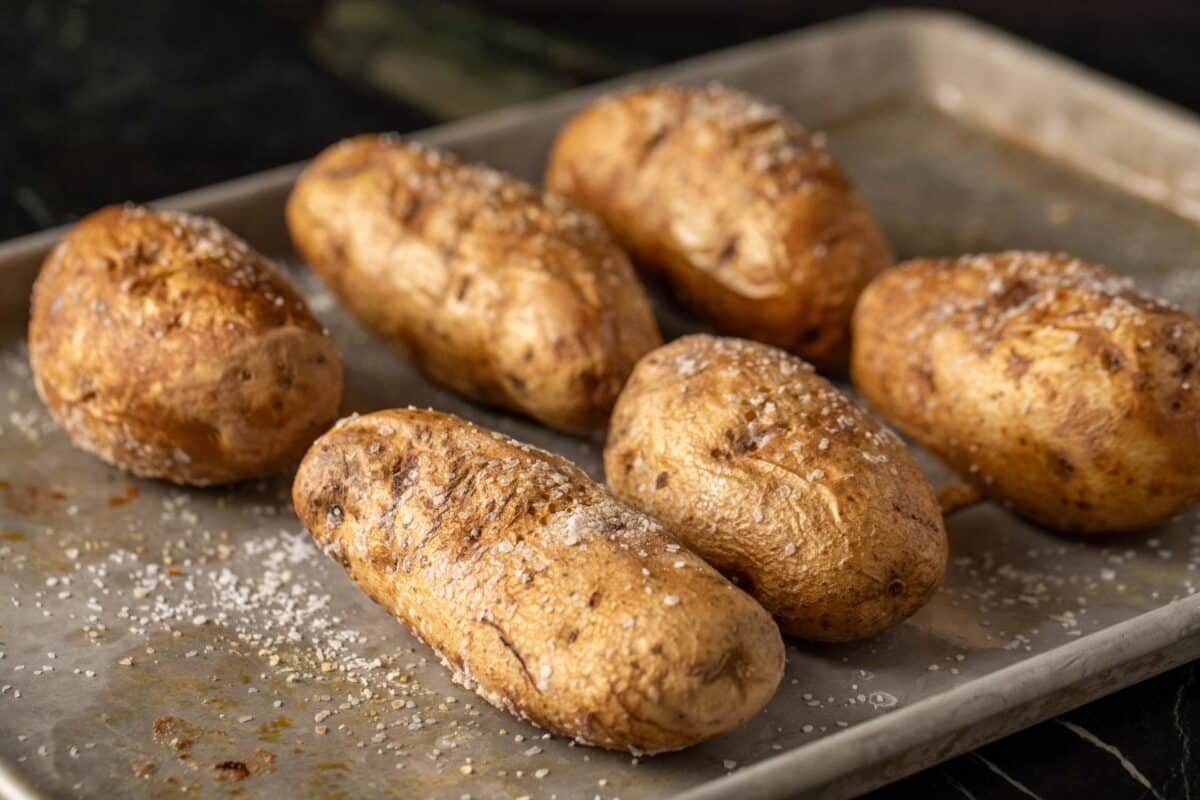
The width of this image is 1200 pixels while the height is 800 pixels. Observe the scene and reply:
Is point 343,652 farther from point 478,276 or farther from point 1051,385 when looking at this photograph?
point 1051,385

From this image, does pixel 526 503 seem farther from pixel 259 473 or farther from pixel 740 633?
pixel 259 473

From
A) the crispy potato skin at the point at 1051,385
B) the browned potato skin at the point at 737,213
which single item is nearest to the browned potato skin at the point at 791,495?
the crispy potato skin at the point at 1051,385

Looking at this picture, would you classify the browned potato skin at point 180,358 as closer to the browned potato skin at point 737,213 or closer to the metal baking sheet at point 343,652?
the metal baking sheet at point 343,652

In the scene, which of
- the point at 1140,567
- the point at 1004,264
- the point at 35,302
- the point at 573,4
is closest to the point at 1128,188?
the point at 1004,264

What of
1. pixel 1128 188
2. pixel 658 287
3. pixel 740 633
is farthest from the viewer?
pixel 1128 188

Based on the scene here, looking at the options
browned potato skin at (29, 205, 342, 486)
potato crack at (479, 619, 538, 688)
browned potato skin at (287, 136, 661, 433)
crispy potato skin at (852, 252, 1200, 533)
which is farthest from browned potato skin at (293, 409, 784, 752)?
crispy potato skin at (852, 252, 1200, 533)

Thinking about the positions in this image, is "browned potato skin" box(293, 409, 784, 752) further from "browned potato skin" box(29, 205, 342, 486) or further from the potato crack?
"browned potato skin" box(29, 205, 342, 486)
